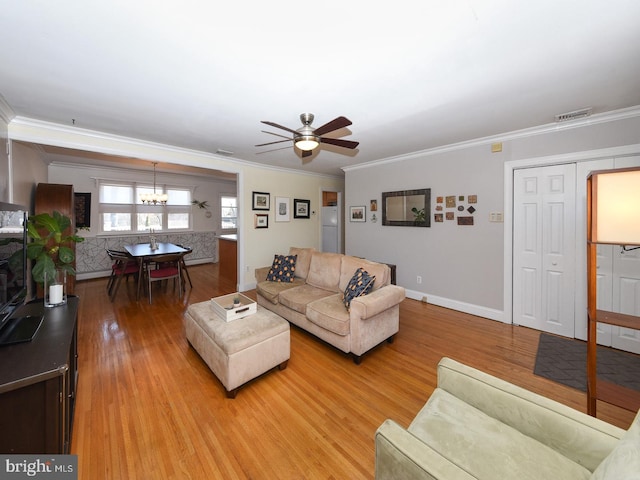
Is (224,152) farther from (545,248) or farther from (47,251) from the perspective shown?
(545,248)

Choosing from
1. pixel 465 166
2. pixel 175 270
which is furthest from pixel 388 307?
pixel 175 270

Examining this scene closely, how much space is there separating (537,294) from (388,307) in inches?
84.6

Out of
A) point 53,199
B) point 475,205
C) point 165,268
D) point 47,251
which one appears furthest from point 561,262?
point 53,199

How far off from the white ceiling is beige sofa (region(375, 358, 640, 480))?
1.97m

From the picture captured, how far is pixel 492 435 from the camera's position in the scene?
1148 millimetres

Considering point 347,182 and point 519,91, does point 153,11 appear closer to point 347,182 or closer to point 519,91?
point 519,91

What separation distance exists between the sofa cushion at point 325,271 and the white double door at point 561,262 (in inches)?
91.7

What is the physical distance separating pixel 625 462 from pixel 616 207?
1.52m

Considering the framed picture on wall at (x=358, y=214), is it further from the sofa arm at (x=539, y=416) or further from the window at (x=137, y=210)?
the window at (x=137, y=210)

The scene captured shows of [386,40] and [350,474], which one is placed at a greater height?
[386,40]

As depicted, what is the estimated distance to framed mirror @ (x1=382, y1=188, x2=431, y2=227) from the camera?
4207 millimetres

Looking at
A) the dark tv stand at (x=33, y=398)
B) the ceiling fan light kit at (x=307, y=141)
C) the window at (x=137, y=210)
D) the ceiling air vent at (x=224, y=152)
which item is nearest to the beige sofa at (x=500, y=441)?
the dark tv stand at (x=33, y=398)

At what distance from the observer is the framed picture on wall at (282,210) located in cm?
549

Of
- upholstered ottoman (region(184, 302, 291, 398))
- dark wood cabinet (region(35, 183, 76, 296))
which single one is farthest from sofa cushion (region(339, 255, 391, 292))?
dark wood cabinet (region(35, 183, 76, 296))
